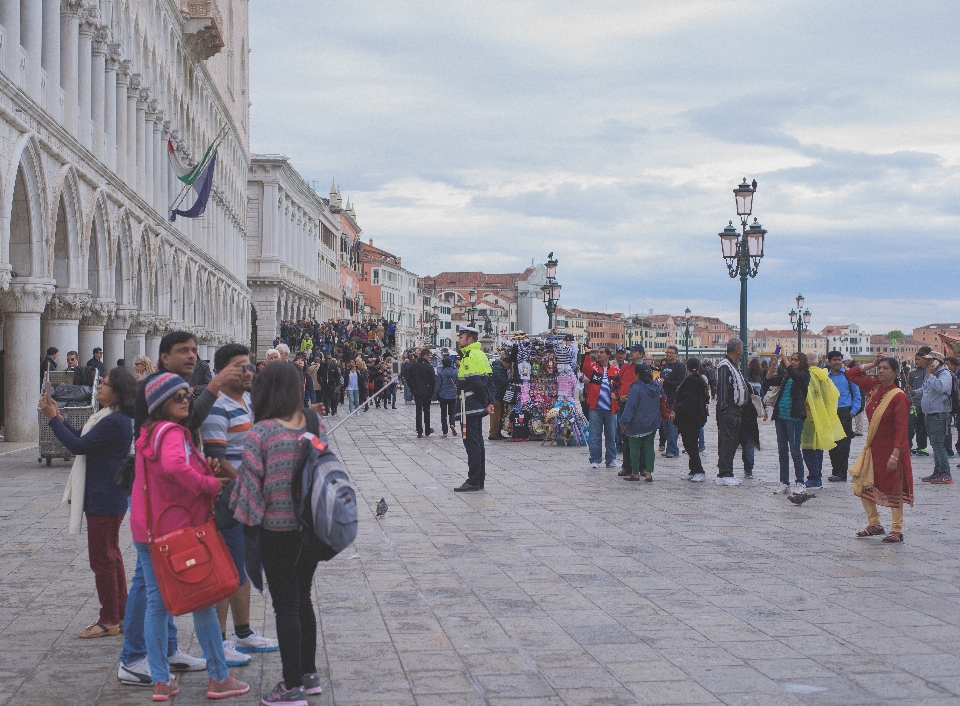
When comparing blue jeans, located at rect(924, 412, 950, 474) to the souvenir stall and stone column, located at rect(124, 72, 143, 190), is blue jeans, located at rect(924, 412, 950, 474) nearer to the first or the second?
the souvenir stall

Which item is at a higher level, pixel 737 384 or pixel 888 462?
pixel 737 384

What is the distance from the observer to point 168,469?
17.6 ft

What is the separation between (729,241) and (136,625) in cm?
2101

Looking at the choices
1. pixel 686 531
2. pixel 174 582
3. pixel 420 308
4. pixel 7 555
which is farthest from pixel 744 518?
pixel 420 308

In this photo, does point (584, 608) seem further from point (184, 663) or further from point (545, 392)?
point (545, 392)

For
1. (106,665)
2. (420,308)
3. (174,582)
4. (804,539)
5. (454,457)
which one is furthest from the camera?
(420,308)

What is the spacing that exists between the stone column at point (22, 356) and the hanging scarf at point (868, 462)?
15349mm

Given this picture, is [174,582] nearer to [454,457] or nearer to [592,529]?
[592,529]

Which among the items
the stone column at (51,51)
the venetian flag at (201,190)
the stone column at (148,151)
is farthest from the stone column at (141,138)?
the stone column at (51,51)

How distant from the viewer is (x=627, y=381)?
1741cm

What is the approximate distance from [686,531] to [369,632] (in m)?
4.74

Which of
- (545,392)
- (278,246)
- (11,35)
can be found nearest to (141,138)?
(11,35)

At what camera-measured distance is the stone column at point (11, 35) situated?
19750 millimetres

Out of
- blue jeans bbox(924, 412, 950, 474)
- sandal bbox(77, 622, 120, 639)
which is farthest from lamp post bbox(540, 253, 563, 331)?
sandal bbox(77, 622, 120, 639)
